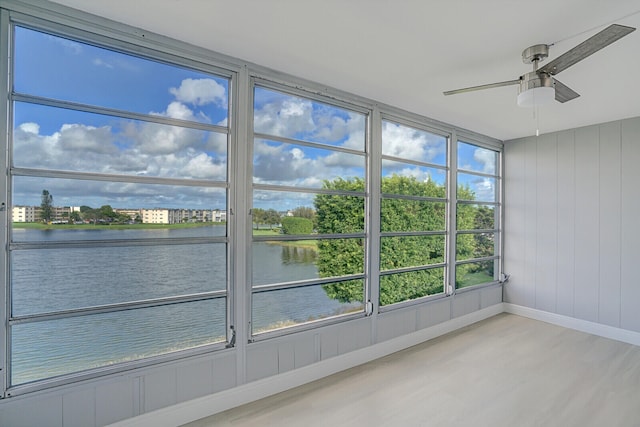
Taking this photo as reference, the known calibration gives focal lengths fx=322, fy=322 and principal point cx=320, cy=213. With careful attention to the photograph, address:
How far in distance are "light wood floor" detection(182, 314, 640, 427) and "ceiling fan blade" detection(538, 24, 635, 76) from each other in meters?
2.50

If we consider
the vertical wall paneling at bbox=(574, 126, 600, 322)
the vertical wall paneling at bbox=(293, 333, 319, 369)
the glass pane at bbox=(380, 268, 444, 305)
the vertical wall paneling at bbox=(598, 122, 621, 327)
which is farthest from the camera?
the vertical wall paneling at bbox=(574, 126, 600, 322)

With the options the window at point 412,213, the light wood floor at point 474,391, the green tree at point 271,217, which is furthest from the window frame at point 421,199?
the green tree at point 271,217

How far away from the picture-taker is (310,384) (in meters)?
2.91

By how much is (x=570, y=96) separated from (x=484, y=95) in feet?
2.90

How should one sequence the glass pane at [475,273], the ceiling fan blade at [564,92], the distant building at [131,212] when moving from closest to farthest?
the distant building at [131,212], the ceiling fan blade at [564,92], the glass pane at [475,273]

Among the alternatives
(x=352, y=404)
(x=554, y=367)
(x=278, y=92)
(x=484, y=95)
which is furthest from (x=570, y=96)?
(x=352, y=404)

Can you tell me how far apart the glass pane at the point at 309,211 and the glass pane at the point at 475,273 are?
204cm

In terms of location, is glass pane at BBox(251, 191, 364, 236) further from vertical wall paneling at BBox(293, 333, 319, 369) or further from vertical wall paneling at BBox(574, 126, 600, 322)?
vertical wall paneling at BBox(574, 126, 600, 322)

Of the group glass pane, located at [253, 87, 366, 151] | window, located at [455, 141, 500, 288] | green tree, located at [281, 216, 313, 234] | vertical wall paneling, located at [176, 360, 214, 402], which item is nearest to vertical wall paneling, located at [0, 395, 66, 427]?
vertical wall paneling, located at [176, 360, 214, 402]

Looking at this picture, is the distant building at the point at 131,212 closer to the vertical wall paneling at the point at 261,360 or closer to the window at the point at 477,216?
the vertical wall paneling at the point at 261,360

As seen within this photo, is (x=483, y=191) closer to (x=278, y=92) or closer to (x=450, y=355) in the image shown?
(x=450, y=355)

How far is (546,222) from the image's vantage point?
4.69 metres

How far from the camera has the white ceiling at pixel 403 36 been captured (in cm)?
191

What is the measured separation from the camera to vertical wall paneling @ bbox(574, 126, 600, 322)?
4.22 metres
